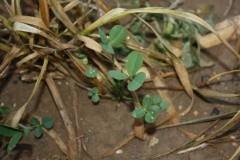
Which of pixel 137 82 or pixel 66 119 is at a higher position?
pixel 137 82

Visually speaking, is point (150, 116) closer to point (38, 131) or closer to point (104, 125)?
point (104, 125)

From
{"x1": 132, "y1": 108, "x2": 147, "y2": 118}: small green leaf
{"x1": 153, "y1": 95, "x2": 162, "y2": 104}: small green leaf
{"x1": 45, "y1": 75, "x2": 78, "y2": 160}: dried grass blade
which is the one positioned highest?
{"x1": 132, "y1": 108, "x2": 147, "y2": 118}: small green leaf

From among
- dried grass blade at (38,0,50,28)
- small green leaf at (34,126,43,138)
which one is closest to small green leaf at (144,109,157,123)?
small green leaf at (34,126,43,138)

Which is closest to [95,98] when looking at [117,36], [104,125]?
[104,125]

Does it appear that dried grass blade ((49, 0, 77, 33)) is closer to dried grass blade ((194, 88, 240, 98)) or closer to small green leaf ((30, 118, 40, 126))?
small green leaf ((30, 118, 40, 126))

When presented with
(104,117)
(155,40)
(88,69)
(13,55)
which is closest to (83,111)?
(104,117)

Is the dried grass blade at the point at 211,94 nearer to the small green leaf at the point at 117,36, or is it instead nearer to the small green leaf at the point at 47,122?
the small green leaf at the point at 117,36
